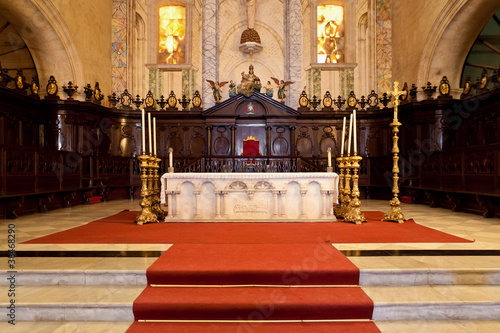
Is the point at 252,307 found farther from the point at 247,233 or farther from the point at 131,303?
the point at 247,233

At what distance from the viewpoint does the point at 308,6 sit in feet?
53.3

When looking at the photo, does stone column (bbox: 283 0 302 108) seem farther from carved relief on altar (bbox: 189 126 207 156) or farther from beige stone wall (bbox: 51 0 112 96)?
beige stone wall (bbox: 51 0 112 96)

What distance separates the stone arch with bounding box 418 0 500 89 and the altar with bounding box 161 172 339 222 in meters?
7.47

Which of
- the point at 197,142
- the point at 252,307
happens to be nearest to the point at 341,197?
the point at 252,307

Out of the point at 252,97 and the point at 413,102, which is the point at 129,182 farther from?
the point at 413,102

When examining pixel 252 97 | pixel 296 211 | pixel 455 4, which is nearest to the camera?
pixel 296 211

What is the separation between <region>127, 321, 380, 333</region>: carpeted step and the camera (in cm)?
254

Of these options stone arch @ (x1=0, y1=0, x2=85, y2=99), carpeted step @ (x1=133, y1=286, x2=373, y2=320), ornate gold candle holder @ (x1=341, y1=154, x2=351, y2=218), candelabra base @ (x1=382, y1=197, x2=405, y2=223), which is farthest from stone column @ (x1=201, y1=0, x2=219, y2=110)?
carpeted step @ (x1=133, y1=286, x2=373, y2=320)

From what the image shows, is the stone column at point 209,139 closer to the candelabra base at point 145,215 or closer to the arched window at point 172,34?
the arched window at point 172,34

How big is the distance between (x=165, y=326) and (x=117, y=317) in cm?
48

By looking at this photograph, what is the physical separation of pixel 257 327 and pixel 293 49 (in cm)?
1290

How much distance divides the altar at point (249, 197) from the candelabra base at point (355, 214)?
12.6 inches

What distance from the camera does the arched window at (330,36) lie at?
15.4 metres

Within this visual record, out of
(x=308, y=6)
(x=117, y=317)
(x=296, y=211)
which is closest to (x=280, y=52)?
(x=308, y=6)
